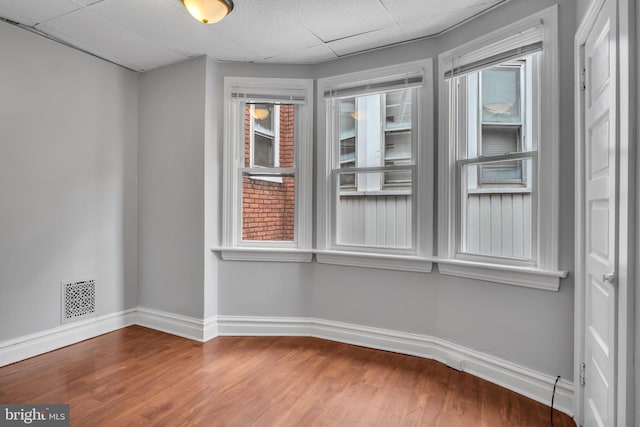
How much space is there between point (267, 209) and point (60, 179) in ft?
5.71

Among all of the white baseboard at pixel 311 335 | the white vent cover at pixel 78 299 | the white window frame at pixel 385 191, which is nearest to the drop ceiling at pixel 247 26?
the white window frame at pixel 385 191

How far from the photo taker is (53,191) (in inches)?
118

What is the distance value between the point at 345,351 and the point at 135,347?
1.77 m

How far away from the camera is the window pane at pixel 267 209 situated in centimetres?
346

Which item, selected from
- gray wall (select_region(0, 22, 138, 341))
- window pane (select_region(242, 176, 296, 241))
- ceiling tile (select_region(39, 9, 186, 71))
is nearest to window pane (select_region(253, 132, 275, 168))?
window pane (select_region(242, 176, 296, 241))

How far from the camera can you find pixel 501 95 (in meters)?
2.53

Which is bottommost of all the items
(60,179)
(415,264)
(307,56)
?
(415,264)

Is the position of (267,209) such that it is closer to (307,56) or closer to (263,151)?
(263,151)

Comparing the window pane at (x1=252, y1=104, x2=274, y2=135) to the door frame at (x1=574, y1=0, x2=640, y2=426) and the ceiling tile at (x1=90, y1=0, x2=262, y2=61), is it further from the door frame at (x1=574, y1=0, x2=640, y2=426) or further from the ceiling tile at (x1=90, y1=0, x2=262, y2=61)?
the door frame at (x1=574, y1=0, x2=640, y2=426)

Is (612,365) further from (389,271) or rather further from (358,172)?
(358,172)

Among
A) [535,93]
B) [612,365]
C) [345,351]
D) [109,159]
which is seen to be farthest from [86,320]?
[535,93]

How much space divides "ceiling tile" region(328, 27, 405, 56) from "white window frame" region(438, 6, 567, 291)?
44cm

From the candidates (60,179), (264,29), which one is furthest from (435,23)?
(60,179)

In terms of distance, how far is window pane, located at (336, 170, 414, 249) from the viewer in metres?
3.04
